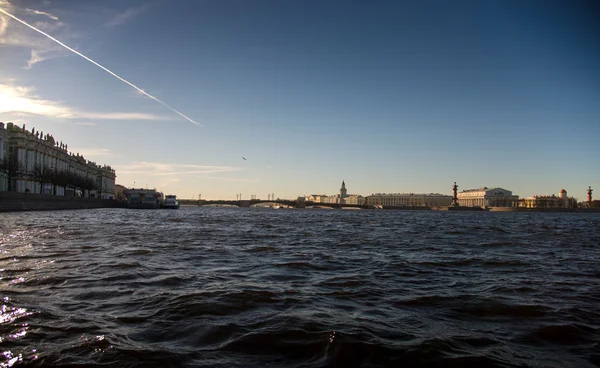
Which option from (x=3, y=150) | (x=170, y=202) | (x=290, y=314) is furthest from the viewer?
(x=170, y=202)

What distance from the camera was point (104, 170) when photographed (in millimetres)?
150250

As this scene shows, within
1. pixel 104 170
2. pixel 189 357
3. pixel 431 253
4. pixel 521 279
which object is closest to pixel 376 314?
pixel 189 357

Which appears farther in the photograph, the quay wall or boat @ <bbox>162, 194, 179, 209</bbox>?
boat @ <bbox>162, 194, 179, 209</bbox>

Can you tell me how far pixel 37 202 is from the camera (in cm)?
5534

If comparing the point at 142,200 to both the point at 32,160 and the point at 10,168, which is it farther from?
the point at 10,168

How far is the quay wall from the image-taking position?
45.6 metres

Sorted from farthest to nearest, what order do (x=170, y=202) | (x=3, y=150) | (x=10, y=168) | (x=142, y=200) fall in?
(x=170, y=202)
(x=142, y=200)
(x=3, y=150)
(x=10, y=168)

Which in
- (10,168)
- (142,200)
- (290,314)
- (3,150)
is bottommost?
(290,314)

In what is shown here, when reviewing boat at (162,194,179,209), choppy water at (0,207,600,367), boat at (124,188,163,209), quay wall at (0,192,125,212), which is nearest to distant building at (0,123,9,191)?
quay wall at (0,192,125,212)

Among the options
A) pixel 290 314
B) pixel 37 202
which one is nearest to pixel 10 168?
pixel 37 202

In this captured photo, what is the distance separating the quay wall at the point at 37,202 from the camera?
45597 millimetres

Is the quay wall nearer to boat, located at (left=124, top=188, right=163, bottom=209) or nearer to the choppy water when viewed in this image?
boat, located at (left=124, top=188, right=163, bottom=209)

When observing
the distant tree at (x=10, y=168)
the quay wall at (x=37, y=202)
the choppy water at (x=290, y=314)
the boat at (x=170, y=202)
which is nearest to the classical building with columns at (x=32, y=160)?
the distant tree at (x=10, y=168)

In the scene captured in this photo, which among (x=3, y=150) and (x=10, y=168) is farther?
(x=3, y=150)
